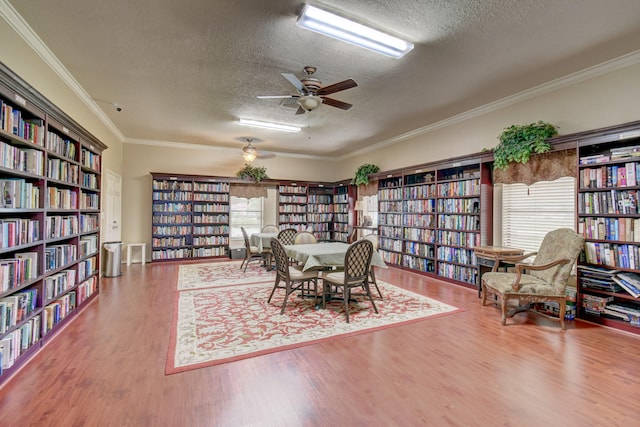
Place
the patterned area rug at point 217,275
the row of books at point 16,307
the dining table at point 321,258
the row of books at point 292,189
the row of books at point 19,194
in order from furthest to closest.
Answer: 1. the row of books at point 292,189
2. the patterned area rug at point 217,275
3. the dining table at point 321,258
4. the row of books at point 19,194
5. the row of books at point 16,307

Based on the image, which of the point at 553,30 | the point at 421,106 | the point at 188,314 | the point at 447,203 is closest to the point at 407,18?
the point at 553,30

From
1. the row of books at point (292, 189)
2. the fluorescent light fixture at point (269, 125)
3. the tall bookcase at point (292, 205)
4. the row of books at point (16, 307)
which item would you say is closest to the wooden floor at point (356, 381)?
the row of books at point (16, 307)

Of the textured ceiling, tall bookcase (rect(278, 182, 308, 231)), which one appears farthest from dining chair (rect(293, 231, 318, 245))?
tall bookcase (rect(278, 182, 308, 231))

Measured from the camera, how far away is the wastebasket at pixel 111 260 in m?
5.75

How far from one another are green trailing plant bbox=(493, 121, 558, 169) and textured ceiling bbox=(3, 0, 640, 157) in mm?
619

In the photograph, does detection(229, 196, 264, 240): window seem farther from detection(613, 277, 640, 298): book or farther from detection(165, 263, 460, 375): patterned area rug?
detection(613, 277, 640, 298): book

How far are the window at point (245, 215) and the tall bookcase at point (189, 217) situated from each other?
1.39ft

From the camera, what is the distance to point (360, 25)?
2.78 meters

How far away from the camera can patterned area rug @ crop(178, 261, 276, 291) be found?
527cm

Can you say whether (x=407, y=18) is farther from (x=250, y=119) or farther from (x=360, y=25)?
(x=250, y=119)

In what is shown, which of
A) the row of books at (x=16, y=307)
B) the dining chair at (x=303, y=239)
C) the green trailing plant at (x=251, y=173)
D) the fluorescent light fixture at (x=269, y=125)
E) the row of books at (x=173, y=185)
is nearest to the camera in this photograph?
the row of books at (x=16, y=307)

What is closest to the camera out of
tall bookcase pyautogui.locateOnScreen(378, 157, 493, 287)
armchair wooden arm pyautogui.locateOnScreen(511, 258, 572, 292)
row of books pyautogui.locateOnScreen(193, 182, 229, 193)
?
armchair wooden arm pyautogui.locateOnScreen(511, 258, 572, 292)

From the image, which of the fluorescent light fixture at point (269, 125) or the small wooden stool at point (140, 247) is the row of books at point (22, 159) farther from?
the small wooden stool at point (140, 247)

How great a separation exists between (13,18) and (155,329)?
3.23 metres
